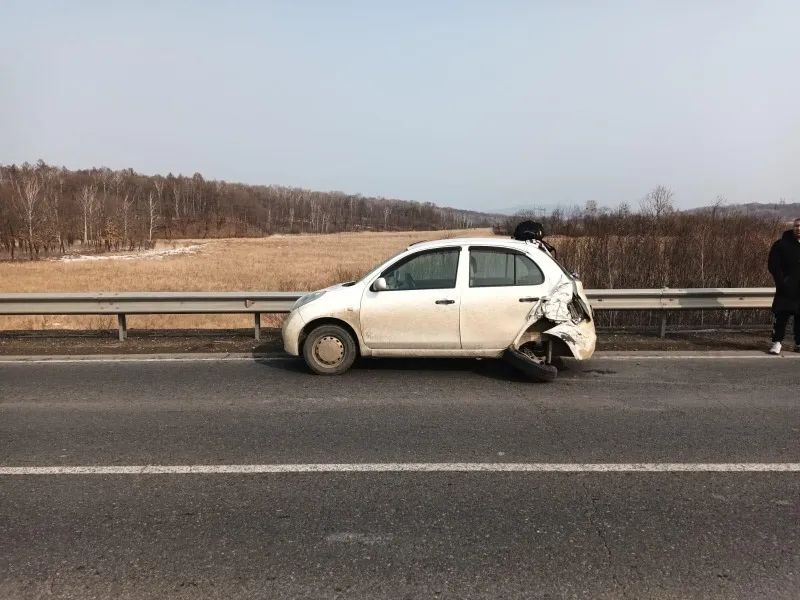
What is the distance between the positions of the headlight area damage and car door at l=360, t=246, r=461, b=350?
753mm

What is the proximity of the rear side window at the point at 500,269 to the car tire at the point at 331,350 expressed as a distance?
5.35ft

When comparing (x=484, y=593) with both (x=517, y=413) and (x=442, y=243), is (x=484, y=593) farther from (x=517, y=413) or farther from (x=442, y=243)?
(x=442, y=243)

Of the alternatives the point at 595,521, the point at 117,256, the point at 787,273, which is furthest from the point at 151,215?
the point at 595,521

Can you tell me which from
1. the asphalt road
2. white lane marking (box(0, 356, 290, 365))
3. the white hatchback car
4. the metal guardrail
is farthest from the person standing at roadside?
white lane marking (box(0, 356, 290, 365))

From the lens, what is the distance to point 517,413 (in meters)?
5.43

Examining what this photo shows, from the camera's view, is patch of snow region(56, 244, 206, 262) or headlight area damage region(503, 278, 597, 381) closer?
headlight area damage region(503, 278, 597, 381)

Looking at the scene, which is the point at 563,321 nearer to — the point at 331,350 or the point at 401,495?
the point at 331,350

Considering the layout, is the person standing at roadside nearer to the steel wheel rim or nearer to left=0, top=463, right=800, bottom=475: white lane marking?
left=0, top=463, right=800, bottom=475: white lane marking

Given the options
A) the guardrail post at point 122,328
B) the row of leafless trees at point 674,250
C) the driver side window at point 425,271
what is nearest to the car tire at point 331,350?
the driver side window at point 425,271

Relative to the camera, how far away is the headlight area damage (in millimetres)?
6562

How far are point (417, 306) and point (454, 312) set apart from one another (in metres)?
0.43

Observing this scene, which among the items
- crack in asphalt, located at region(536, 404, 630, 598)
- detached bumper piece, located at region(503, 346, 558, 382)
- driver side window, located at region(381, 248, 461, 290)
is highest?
driver side window, located at region(381, 248, 461, 290)

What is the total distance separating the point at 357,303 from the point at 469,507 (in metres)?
3.57

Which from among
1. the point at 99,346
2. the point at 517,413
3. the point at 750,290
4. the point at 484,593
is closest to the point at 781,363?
the point at 750,290
